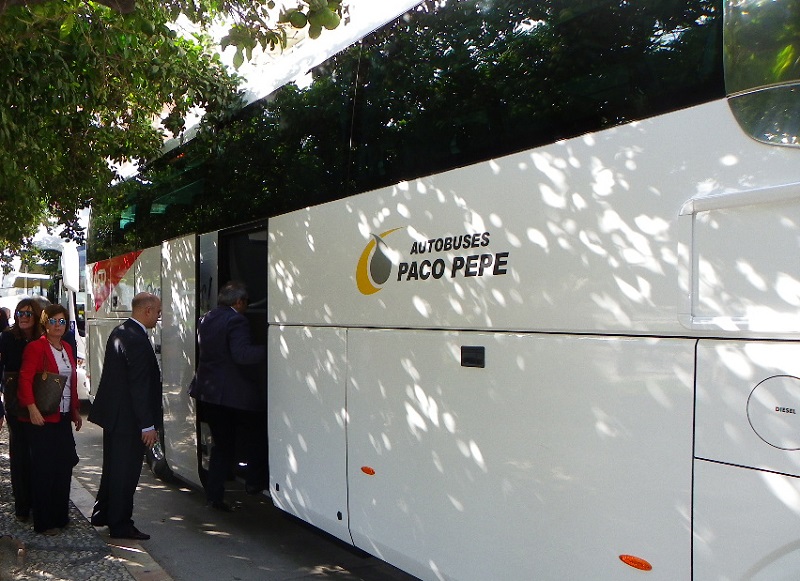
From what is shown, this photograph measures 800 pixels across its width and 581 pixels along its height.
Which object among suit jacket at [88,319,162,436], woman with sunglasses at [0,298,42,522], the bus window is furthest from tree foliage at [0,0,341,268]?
the bus window

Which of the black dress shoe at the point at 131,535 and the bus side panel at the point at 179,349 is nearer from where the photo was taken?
the black dress shoe at the point at 131,535

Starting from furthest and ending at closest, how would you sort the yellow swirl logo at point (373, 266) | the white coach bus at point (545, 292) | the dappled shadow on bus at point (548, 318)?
the yellow swirl logo at point (373, 266)
the dappled shadow on bus at point (548, 318)
the white coach bus at point (545, 292)

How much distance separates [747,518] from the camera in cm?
268

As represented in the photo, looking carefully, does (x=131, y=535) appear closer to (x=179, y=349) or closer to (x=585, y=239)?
(x=179, y=349)

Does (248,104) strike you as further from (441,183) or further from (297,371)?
(441,183)

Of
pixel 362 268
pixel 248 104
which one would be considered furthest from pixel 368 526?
pixel 248 104

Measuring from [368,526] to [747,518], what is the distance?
97.0 inches

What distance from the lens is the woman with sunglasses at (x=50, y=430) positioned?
607 cm

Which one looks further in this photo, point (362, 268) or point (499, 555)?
point (362, 268)

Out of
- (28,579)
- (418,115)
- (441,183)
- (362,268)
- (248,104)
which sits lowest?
(28,579)

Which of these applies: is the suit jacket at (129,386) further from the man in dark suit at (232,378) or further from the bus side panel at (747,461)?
the bus side panel at (747,461)

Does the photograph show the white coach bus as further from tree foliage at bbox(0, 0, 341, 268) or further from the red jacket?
the red jacket

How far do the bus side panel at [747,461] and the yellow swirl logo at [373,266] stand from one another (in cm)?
202

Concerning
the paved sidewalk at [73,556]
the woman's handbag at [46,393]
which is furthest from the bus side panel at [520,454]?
the woman's handbag at [46,393]
